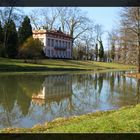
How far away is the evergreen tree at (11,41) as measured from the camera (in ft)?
201

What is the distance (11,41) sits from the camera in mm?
62375

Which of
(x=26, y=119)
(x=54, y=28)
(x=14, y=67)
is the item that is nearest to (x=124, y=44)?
(x=14, y=67)

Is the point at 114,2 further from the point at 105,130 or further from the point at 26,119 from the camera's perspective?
the point at 26,119

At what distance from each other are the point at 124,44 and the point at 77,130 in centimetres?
3144

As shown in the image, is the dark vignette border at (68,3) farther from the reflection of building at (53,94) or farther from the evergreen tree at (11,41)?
the evergreen tree at (11,41)

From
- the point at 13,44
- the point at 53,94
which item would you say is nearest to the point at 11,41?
the point at 13,44

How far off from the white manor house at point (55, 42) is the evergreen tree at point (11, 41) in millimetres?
22056

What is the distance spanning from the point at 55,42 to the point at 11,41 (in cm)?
3177

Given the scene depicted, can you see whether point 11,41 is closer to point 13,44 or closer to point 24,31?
point 13,44

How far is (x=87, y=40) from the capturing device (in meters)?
98.1
